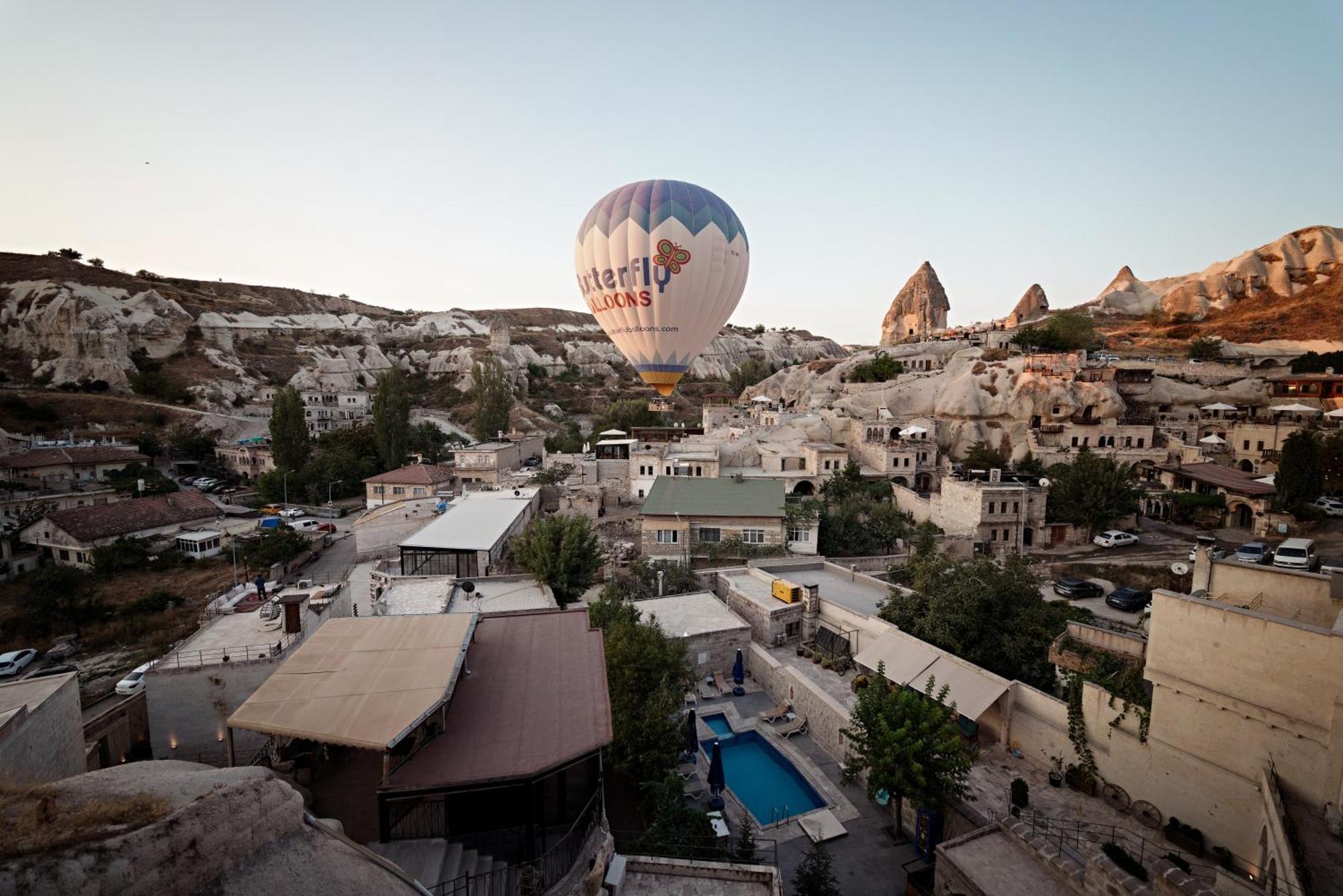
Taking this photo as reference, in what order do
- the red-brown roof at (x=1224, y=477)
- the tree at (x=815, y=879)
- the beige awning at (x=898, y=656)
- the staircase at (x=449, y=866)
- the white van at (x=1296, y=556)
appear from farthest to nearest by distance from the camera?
the red-brown roof at (x=1224, y=477), the white van at (x=1296, y=556), the beige awning at (x=898, y=656), the tree at (x=815, y=879), the staircase at (x=449, y=866)

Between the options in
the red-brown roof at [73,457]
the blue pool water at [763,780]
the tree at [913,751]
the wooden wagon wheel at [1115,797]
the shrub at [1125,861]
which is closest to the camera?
the shrub at [1125,861]

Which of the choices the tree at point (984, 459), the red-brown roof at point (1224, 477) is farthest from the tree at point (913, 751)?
the tree at point (984, 459)

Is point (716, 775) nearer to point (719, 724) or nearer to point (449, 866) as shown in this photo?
point (719, 724)

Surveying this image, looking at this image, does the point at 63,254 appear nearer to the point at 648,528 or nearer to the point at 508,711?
the point at 648,528

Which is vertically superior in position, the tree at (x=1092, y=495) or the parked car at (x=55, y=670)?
the tree at (x=1092, y=495)

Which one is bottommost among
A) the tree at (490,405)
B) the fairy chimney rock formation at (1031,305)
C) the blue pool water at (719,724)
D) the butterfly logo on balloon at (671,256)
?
the blue pool water at (719,724)

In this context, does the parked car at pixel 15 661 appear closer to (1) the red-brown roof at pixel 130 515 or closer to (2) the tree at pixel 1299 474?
(1) the red-brown roof at pixel 130 515

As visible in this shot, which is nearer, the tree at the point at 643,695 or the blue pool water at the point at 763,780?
the tree at the point at 643,695
